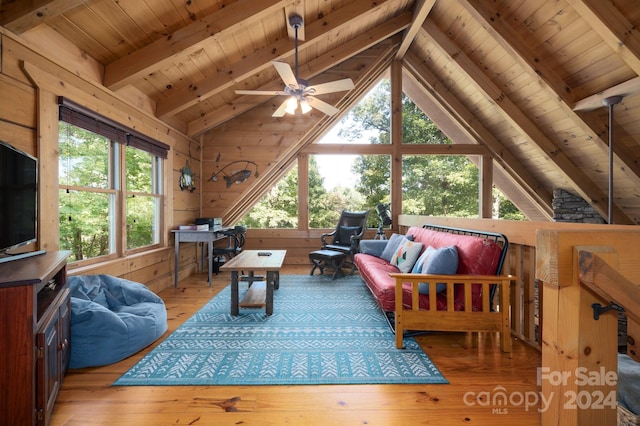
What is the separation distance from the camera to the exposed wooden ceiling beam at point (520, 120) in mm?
3908

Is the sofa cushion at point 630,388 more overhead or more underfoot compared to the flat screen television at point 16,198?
more underfoot

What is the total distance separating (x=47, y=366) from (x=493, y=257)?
2623mm

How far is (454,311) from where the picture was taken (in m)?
2.09

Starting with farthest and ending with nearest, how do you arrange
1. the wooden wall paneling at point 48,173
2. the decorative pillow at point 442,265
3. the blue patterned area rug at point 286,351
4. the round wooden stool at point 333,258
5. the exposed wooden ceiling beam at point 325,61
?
the exposed wooden ceiling beam at point 325,61 → the round wooden stool at point 333,258 → the decorative pillow at point 442,265 → the wooden wall paneling at point 48,173 → the blue patterned area rug at point 286,351

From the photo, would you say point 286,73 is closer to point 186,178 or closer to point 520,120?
point 186,178

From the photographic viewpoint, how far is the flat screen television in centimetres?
146

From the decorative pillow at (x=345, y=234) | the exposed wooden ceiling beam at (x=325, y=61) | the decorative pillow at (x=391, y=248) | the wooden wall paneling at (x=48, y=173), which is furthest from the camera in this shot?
the decorative pillow at (x=345, y=234)

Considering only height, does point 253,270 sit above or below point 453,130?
below

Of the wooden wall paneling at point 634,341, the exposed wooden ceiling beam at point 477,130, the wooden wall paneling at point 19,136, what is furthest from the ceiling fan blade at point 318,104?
the wooden wall paneling at point 634,341

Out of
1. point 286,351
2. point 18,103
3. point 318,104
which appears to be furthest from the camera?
point 318,104

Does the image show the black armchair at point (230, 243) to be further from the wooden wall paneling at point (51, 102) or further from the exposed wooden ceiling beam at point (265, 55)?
the exposed wooden ceiling beam at point (265, 55)

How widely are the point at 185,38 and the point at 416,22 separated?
2.91 metres

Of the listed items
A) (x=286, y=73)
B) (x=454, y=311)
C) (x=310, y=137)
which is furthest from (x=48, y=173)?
(x=310, y=137)

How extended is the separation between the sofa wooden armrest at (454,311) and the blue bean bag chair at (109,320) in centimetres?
177
